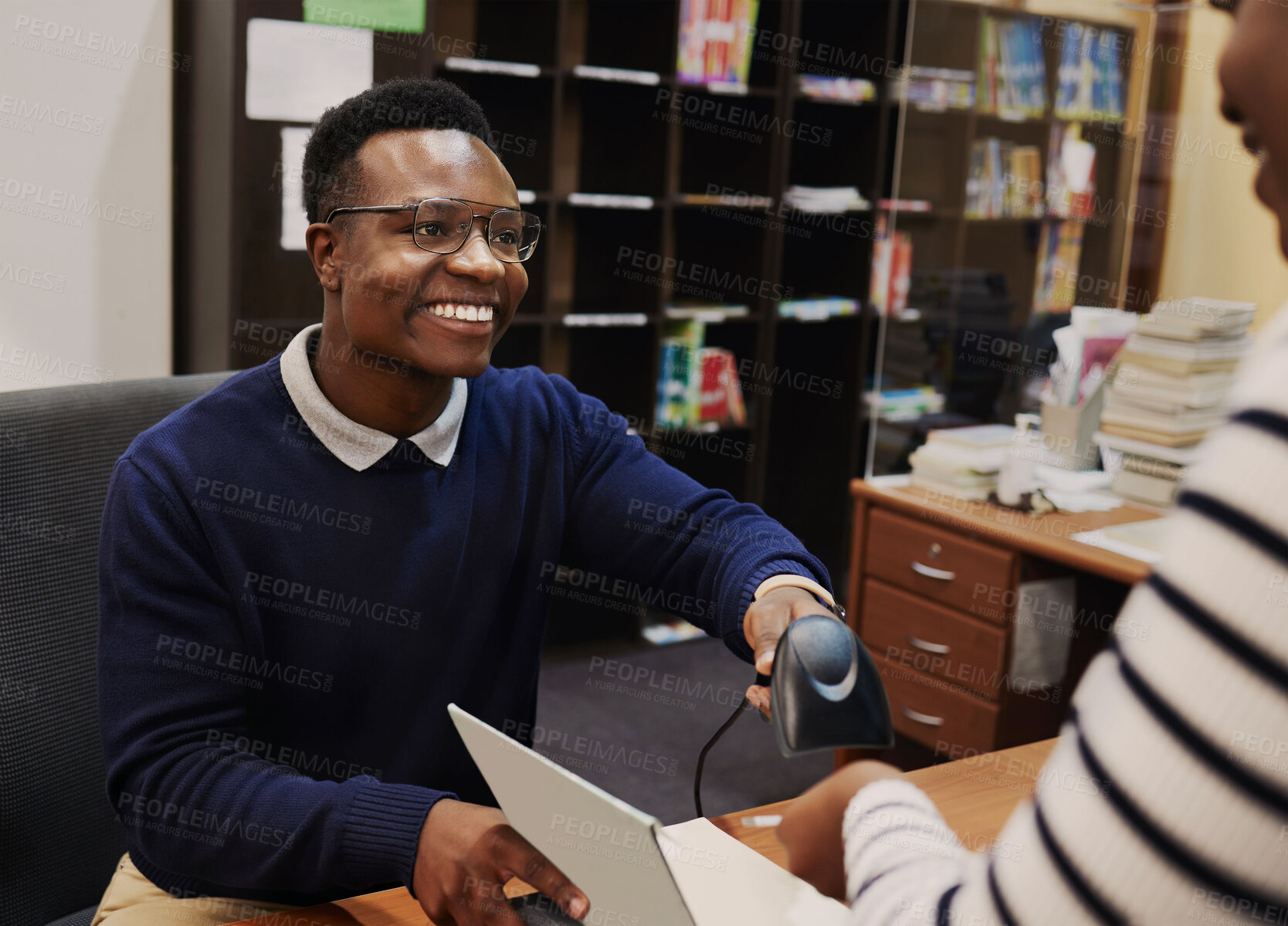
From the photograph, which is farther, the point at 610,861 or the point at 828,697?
the point at 828,697

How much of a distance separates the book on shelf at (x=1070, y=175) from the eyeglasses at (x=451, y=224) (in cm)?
245

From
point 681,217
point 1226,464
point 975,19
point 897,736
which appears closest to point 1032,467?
point 897,736

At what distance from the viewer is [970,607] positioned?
274 cm

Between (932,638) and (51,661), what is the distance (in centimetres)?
201

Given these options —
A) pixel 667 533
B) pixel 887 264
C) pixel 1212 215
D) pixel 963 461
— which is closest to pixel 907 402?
pixel 963 461

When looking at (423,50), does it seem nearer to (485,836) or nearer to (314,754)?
(314,754)

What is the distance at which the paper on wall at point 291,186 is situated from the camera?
305cm

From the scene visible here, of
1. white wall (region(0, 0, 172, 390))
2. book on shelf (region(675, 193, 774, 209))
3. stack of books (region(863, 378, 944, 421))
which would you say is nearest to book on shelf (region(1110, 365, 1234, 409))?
stack of books (region(863, 378, 944, 421))

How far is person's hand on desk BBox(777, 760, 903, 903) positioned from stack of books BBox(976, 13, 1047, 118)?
126 inches

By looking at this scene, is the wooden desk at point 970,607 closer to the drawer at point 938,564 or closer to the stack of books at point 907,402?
the drawer at point 938,564

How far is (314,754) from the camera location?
136cm

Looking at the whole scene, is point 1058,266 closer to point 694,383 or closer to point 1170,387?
point 1170,387

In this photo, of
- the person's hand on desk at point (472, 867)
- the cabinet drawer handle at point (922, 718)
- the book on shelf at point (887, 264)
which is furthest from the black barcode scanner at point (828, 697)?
the book on shelf at point (887, 264)

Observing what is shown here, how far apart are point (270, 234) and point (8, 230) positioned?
23.6 inches
